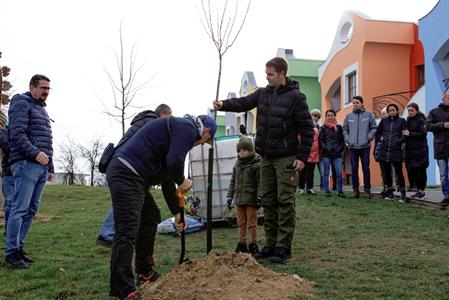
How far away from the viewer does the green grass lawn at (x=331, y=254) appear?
476 centimetres

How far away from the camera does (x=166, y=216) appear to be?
10.3m

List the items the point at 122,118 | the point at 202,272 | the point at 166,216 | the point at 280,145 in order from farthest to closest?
the point at 122,118 < the point at 166,216 < the point at 280,145 < the point at 202,272

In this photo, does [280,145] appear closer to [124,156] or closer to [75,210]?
[124,156]

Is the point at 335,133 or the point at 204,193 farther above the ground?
the point at 335,133

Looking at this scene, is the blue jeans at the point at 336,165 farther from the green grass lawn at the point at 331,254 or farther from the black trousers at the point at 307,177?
the green grass lawn at the point at 331,254

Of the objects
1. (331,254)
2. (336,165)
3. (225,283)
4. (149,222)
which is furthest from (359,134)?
(225,283)

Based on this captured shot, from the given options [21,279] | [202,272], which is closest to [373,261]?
[202,272]

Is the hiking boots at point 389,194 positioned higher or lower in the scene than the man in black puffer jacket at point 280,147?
lower

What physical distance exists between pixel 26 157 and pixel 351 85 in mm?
19893

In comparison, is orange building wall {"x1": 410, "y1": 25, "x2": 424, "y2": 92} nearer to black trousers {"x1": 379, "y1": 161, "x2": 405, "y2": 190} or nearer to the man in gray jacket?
the man in gray jacket

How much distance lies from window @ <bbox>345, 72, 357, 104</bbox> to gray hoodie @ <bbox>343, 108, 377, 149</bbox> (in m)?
12.8

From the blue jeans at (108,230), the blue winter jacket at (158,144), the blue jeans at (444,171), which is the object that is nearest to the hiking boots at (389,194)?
the blue jeans at (444,171)

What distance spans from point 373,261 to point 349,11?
19374 mm

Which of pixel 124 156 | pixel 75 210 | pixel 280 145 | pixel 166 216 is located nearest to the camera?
pixel 124 156
